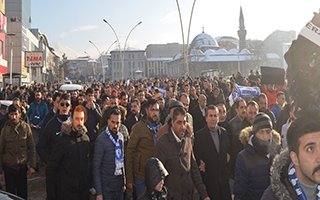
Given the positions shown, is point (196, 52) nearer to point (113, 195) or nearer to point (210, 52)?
point (210, 52)

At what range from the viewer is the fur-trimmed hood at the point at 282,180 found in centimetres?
233

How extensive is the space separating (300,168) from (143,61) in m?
154

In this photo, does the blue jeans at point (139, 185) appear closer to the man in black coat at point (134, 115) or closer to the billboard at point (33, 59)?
the man in black coat at point (134, 115)

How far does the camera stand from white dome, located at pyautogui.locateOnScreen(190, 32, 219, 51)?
12256cm

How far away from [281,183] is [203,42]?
124 meters

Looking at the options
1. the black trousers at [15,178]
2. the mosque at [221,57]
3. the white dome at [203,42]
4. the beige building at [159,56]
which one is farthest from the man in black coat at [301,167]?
the beige building at [159,56]

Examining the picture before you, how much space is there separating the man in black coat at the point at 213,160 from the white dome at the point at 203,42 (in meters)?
117

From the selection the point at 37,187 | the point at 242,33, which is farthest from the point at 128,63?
the point at 37,187

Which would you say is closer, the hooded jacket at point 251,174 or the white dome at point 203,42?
the hooded jacket at point 251,174

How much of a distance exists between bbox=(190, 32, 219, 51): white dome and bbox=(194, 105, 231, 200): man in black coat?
4602 inches

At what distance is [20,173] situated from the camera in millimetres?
7230

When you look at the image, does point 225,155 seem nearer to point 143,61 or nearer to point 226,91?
point 226,91

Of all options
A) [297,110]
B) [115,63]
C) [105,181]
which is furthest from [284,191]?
[115,63]

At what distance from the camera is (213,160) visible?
6164 mm
